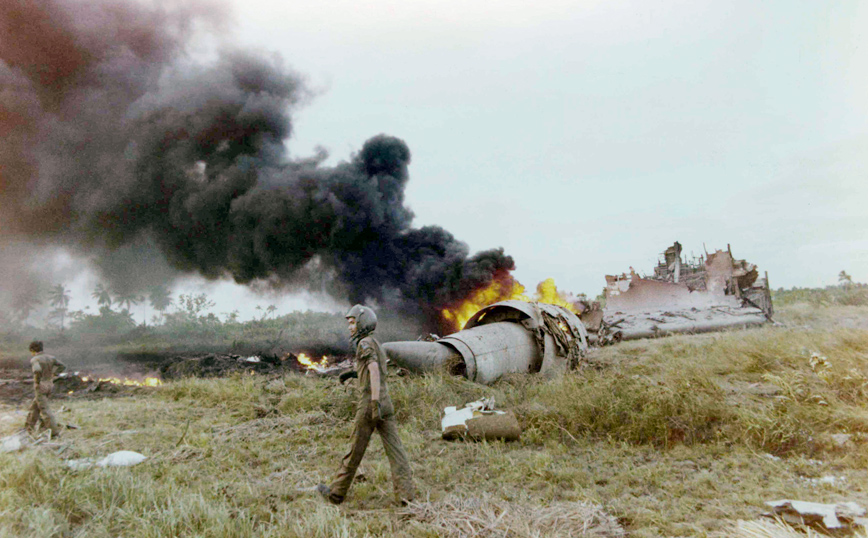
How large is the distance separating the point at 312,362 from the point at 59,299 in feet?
51.3

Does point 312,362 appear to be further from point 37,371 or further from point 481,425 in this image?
point 481,425

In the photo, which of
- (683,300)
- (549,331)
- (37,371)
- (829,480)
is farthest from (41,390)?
(683,300)

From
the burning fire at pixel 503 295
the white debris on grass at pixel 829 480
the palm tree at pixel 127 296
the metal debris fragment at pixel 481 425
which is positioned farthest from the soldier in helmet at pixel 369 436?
the palm tree at pixel 127 296

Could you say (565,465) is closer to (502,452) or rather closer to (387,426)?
(502,452)

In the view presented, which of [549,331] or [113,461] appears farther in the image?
[549,331]

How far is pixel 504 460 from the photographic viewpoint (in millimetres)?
6398

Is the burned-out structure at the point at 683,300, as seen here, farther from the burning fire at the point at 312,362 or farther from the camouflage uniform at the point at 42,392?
the camouflage uniform at the point at 42,392

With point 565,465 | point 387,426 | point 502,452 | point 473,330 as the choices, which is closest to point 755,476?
point 565,465

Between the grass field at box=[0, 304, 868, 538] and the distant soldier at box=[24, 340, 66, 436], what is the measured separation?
689 millimetres

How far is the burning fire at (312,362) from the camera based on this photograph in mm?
17109

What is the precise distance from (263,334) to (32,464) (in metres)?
31.1

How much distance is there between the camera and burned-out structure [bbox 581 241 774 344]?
778 inches

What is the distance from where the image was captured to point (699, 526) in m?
4.07

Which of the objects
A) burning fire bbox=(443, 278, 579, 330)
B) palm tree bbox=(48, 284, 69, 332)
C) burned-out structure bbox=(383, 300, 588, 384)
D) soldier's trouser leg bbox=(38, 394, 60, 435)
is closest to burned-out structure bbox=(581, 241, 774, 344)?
burning fire bbox=(443, 278, 579, 330)
